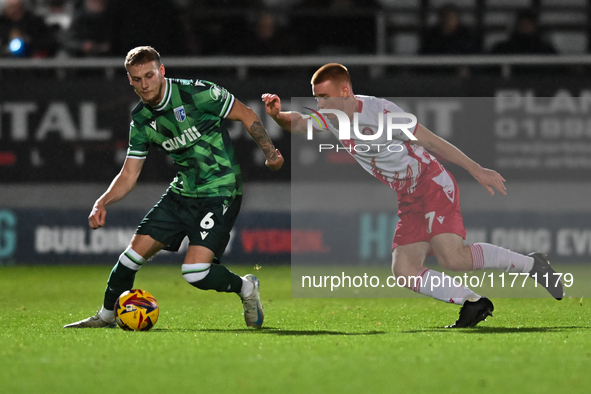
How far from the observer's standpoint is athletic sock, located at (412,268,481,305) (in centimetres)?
620

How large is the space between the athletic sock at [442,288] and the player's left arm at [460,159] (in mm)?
757

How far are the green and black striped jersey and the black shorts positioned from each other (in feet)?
0.23

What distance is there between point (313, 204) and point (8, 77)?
4181mm

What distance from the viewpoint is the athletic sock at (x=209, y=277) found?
616cm

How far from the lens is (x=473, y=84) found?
37.3ft

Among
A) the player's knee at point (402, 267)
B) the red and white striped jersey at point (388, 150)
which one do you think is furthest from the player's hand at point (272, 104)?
the player's knee at point (402, 267)

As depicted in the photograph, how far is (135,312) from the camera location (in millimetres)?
6090

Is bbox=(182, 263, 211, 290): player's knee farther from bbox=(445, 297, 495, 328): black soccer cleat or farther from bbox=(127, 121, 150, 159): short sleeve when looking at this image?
bbox=(445, 297, 495, 328): black soccer cleat

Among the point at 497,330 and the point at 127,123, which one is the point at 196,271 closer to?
the point at 497,330

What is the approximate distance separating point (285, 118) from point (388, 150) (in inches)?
32.0

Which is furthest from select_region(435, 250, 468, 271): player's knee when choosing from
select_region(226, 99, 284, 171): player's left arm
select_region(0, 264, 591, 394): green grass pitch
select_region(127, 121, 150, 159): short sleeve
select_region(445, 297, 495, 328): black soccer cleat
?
select_region(127, 121, 150, 159): short sleeve

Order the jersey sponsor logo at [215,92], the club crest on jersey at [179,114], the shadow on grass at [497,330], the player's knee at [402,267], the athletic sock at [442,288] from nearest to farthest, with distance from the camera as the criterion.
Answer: the shadow on grass at [497,330], the athletic sock at [442,288], the club crest on jersey at [179,114], the jersey sponsor logo at [215,92], the player's knee at [402,267]

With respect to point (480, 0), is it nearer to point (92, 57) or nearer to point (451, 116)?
point (451, 116)

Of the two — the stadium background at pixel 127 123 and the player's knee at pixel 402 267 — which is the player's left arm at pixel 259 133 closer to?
the player's knee at pixel 402 267
